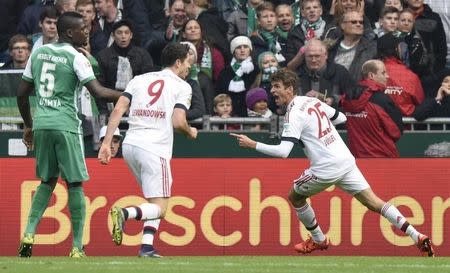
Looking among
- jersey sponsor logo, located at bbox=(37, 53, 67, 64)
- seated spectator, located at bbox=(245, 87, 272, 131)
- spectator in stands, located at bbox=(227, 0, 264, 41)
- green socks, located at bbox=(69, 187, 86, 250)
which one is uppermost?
spectator in stands, located at bbox=(227, 0, 264, 41)

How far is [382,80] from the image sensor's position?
1580cm

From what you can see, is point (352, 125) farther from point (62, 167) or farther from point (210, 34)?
point (62, 167)

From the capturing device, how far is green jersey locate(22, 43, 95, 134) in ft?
39.9

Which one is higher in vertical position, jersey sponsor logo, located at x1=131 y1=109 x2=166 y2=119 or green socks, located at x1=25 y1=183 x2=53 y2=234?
jersey sponsor logo, located at x1=131 y1=109 x2=166 y2=119

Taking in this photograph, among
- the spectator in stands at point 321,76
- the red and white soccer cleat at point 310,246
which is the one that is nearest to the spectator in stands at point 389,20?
the spectator in stands at point 321,76

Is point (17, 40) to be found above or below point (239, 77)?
above

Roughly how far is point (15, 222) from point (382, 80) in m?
4.50

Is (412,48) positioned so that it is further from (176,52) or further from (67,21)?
(67,21)

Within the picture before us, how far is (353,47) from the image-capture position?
54.6ft

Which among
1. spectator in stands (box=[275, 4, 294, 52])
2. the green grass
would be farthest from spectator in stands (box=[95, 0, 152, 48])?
the green grass

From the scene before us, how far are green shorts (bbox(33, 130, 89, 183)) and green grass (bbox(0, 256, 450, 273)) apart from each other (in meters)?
0.77

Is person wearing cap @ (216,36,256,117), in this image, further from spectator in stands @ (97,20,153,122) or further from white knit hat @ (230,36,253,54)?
spectator in stands @ (97,20,153,122)

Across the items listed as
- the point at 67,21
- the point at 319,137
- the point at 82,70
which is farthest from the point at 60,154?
the point at 319,137

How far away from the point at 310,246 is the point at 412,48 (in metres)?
3.48
